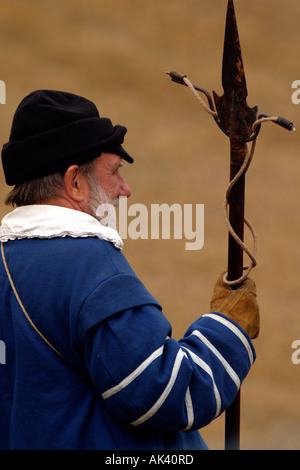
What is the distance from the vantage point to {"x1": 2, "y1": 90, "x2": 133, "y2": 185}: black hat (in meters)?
1.95

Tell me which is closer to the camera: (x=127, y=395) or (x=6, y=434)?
(x=127, y=395)

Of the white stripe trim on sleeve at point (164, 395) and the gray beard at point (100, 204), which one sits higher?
the gray beard at point (100, 204)

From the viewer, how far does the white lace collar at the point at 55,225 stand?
1.90 meters

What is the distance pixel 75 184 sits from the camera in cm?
198

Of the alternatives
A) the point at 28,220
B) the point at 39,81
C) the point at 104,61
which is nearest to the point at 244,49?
the point at 104,61

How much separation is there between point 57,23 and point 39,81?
32 centimetres

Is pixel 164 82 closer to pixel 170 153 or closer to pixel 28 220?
pixel 170 153

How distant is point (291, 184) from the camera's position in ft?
15.2

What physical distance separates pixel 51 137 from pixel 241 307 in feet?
1.98

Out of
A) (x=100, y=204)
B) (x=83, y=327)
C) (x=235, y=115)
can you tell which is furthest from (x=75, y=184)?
(x=235, y=115)

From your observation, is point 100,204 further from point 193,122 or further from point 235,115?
point 193,122

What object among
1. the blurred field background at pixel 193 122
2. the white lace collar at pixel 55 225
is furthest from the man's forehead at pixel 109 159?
the blurred field background at pixel 193 122

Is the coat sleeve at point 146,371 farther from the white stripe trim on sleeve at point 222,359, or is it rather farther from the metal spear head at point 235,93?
the metal spear head at point 235,93

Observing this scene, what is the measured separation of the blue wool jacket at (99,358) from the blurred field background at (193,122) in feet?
8.53
